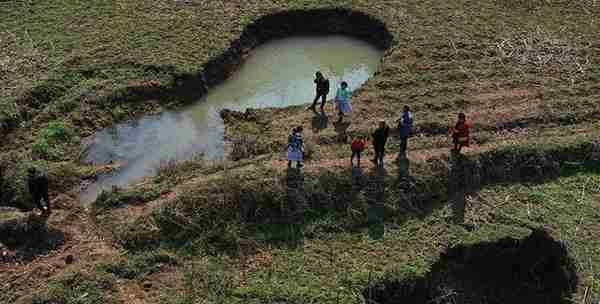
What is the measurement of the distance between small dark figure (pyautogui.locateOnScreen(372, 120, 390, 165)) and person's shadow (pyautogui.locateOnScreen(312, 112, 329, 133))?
2.66 m

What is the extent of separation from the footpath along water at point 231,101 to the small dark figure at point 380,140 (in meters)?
5.11

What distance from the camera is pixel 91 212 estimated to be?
16203 millimetres

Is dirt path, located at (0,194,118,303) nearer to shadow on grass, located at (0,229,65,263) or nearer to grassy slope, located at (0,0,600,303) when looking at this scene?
shadow on grass, located at (0,229,65,263)

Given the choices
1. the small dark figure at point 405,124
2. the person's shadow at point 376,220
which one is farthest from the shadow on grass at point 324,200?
the small dark figure at point 405,124

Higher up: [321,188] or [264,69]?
[264,69]

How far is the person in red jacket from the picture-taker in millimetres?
16766

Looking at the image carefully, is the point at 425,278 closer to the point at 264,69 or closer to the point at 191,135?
the point at 191,135

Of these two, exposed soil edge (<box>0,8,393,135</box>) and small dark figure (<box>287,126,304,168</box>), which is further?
exposed soil edge (<box>0,8,393,135</box>)

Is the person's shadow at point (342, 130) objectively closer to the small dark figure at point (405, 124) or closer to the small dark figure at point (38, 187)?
the small dark figure at point (405, 124)

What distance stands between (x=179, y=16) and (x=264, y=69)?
4770mm

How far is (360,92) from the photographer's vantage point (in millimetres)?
21016

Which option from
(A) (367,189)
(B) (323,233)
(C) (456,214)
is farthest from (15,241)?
(C) (456,214)

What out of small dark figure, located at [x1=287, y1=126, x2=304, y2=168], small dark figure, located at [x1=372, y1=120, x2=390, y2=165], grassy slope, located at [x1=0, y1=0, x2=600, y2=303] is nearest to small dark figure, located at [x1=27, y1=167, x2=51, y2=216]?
grassy slope, located at [x1=0, y1=0, x2=600, y2=303]

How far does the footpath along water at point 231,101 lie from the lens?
733 inches
